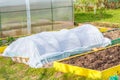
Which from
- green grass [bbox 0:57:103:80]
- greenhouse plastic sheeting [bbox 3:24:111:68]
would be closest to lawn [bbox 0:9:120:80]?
green grass [bbox 0:57:103:80]

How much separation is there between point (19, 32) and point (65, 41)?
363 centimetres

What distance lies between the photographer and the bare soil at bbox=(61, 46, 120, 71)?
27.9 ft

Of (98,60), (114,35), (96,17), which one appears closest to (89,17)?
(96,17)

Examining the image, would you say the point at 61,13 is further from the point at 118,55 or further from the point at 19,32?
the point at 118,55

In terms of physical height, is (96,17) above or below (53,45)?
below

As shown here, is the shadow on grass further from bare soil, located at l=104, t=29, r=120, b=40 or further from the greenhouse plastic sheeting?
the greenhouse plastic sheeting

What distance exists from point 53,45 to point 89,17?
836 centimetres

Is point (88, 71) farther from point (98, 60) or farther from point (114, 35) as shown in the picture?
point (114, 35)

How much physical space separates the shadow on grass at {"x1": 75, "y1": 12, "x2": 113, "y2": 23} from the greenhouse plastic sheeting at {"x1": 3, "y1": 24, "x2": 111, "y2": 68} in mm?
5666

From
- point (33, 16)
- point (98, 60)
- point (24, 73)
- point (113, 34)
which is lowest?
point (24, 73)

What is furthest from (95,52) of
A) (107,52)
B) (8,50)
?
(8,50)

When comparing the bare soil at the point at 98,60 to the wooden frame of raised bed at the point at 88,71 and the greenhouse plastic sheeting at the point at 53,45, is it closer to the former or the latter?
the wooden frame of raised bed at the point at 88,71

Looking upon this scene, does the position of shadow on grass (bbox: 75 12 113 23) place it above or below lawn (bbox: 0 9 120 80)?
above

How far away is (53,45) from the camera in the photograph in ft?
32.9
